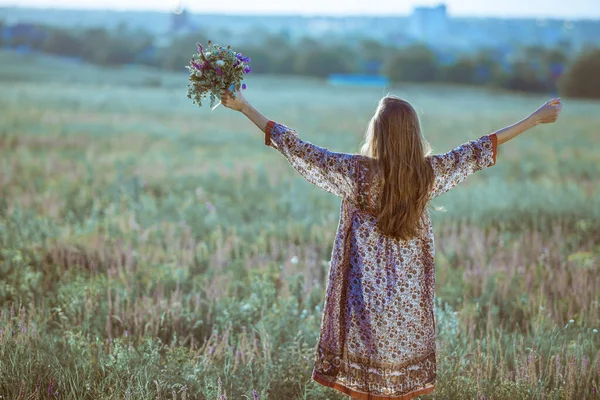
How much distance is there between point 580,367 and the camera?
14.3 ft

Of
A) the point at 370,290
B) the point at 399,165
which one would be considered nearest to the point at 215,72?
the point at 399,165

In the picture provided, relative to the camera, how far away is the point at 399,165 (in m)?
3.47

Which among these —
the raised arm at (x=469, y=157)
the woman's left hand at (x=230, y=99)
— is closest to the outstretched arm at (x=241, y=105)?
the woman's left hand at (x=230, y=99)

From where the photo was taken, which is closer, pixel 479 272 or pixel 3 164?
pixel 479 272

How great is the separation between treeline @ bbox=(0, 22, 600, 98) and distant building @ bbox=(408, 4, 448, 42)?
17.8 meters

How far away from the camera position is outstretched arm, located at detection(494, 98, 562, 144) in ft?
12.4

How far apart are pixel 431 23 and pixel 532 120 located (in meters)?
98.8

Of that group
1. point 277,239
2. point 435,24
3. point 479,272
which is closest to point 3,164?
point 277,239

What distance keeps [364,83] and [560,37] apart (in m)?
32.8

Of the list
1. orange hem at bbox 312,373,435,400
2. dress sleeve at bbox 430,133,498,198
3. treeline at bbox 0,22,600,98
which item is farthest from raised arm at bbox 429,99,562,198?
treeline at bbox 0,22,600,98

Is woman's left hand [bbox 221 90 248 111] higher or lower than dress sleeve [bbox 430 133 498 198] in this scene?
higher

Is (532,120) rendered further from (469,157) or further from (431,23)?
(431,23)

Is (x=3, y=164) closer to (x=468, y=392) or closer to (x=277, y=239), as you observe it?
(x=277, y=239)

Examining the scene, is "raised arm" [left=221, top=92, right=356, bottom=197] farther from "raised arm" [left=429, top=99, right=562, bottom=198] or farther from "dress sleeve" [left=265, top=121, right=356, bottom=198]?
"raised arm" [left=429, top=99, right=562, bottom=198]
